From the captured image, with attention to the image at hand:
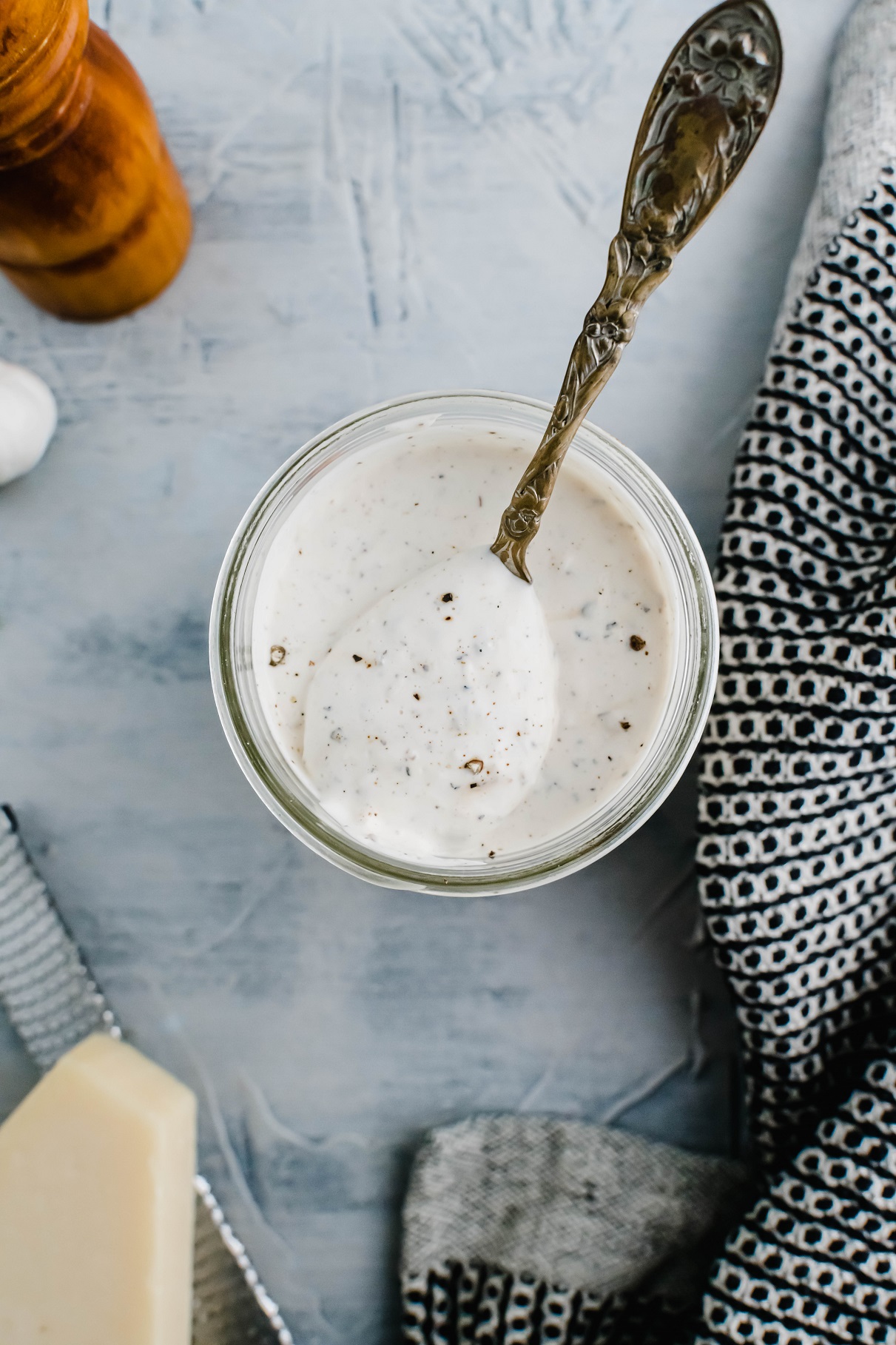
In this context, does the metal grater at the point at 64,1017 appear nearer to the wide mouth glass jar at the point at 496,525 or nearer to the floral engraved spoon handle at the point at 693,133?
the wide mouth glass jar at the point at 496,525

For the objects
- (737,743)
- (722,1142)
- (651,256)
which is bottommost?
(722,1142)

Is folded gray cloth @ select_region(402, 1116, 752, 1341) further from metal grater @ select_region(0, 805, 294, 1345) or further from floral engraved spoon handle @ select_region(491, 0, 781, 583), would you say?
floral engraved spoon handle @ select_region(491, 0, 781, 583)

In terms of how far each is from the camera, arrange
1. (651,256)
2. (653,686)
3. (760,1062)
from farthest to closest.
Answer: (760,1062), (653,686), (651,256)

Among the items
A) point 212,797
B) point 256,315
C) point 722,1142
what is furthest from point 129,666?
point 722,1142

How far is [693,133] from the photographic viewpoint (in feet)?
1.24

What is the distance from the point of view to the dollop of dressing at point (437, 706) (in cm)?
50

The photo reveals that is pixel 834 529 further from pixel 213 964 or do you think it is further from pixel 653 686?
pixel 213 964

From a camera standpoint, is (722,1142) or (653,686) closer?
(653,686)

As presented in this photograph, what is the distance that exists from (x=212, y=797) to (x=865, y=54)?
0.63m

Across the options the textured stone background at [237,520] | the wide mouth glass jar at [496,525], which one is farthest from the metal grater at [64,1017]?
the wide mouth glass jar at [496,525]

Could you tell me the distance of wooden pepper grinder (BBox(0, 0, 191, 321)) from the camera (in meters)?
0.47

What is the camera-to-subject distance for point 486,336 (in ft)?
2.24

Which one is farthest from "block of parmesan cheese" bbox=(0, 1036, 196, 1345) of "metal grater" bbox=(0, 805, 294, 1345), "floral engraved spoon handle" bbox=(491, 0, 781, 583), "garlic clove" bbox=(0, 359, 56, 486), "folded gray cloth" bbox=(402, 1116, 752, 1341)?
"floral engraved spoon handle" bbox=(491, 0, 781, 583)

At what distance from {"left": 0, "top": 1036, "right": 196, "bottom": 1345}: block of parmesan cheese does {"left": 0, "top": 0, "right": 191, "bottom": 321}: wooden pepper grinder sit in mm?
458
